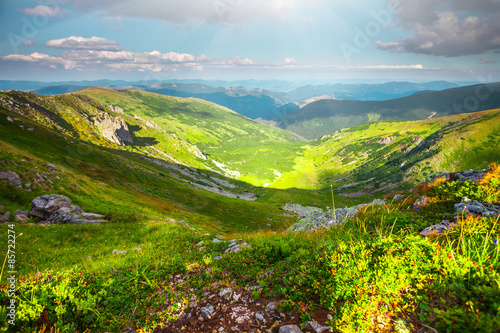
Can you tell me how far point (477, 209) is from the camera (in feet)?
27.2

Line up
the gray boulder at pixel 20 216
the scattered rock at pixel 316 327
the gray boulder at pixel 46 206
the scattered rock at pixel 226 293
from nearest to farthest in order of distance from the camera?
1. the scattered rock at pixel 316 327
2. the scattered rock at pixel 226 293
3. the gray boulder at pixel 20 216
4. the gray boulder at pixel 46 206

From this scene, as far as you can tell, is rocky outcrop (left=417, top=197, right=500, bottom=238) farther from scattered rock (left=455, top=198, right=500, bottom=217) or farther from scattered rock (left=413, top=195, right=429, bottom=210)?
scattered rock (left=413, top=195, right=429, bottom=210)

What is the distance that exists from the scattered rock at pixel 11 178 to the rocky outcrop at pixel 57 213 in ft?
26.0

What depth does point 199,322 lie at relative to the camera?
228 inches

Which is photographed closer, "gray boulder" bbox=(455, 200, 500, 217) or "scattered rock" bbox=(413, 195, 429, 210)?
"gray boulder" bbox=(455, 200, 500, 217)

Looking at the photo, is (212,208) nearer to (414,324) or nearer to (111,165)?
(111,165)

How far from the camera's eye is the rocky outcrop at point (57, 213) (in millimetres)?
22172

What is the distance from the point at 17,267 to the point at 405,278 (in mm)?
17716

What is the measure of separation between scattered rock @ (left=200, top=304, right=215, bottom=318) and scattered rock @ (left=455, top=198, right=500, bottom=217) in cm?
949

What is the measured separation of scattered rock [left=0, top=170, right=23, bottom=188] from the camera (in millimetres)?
28625

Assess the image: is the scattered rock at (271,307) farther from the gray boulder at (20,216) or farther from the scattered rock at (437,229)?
the gray boulder at (20,216)

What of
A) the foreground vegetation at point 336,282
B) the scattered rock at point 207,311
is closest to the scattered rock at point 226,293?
the foreground vegetation at point 336,282

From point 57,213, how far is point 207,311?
26.7m

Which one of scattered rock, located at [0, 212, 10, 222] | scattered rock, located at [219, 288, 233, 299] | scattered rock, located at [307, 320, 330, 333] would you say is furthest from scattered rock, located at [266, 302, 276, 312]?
scattered rock, located at [0, 212, 10, 222]
